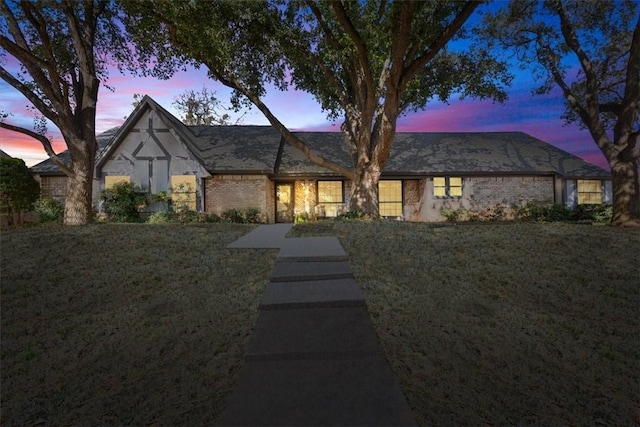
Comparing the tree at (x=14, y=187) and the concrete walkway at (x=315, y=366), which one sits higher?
the tree at (x=14, y=187)

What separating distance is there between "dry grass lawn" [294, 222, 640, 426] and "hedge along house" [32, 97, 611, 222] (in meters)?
11.4

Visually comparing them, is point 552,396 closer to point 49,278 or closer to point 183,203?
point 49,278

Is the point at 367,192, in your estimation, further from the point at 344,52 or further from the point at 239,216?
the point at 239,216

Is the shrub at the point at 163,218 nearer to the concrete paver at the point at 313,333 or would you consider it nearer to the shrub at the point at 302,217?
the shrub at the point at 302,217

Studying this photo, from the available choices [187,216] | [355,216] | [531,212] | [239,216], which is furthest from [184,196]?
[531,212]

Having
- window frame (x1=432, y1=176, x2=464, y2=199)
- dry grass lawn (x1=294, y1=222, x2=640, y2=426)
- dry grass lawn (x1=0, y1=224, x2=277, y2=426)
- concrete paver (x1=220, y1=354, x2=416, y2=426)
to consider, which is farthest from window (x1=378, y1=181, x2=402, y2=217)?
concrete paver (x1=220, y1=354, x2=416, y2=426)

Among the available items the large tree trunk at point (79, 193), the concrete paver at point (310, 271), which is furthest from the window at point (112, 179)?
the concrete paver at point (310, 271)

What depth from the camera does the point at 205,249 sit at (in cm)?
703

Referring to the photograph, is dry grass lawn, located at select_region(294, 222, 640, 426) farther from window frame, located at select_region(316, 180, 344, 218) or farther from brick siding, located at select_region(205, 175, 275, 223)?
window frame, located at select_region(316, 180, 344, 218)

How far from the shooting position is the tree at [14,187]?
419 inches

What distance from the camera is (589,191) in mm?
19328

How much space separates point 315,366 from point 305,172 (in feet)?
50.8

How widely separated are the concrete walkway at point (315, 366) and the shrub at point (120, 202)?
13.2 meters

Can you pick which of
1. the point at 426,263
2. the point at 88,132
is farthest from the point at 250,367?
the point at 88,132
